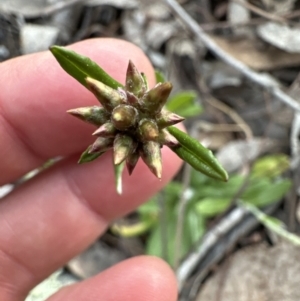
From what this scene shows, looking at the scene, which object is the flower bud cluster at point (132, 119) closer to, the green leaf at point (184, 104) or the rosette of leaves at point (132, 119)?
the rosette of leaves at point (132, 119)

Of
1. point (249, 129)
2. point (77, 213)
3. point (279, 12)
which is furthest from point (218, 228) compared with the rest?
point (279, 12)

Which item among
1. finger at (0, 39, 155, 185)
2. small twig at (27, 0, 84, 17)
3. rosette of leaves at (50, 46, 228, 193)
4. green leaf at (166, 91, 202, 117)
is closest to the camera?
rosette of leaves at (50, 46, 228, 193)

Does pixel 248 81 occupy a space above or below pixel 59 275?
above

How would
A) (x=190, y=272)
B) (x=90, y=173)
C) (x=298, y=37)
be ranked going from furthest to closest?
(x=298, y=37), (x=190, y=272), (x=90, y=173)

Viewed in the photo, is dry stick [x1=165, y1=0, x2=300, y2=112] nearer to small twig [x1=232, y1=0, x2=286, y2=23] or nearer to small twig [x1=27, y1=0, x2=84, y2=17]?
small twig [x1=232, y1=0, x2=286, y2=23]

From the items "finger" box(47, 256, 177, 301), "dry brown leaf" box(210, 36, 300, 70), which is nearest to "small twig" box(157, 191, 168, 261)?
"finger" box(47, 256, 177, 301)

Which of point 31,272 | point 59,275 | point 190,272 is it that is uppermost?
point 31,272

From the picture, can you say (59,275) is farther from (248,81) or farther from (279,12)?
(279,12)
